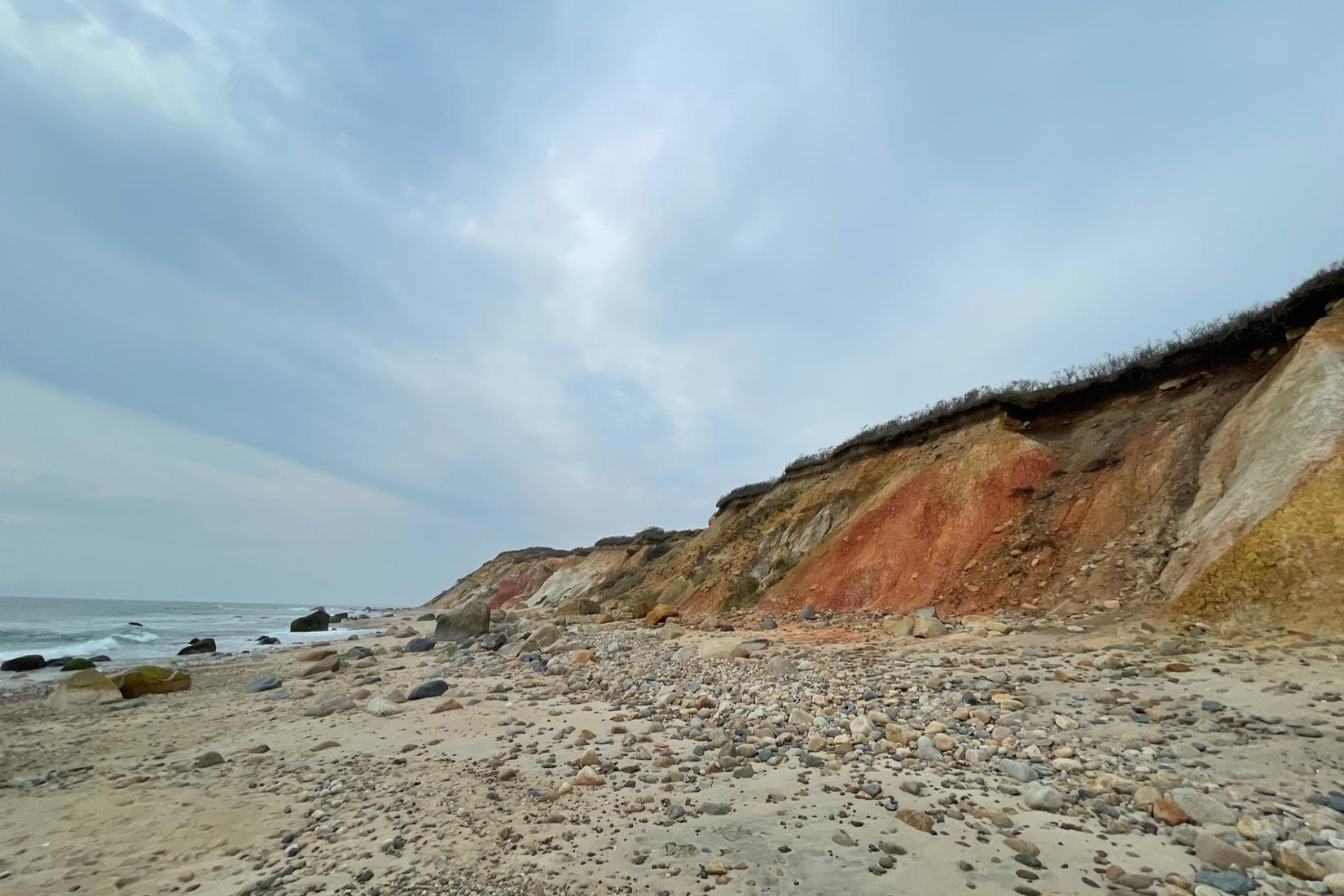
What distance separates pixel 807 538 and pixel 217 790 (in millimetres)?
19522

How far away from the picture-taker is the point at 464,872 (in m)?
4.13

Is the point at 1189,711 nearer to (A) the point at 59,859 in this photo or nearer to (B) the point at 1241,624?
(B) the point at 1241,624

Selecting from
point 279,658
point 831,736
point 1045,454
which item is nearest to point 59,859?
point 831,736

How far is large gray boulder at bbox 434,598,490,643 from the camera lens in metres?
21.6

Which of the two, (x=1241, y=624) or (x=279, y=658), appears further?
(x=279, y=658)

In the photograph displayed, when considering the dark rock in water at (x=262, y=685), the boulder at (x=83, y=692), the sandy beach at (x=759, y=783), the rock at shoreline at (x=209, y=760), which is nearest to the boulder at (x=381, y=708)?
the sandy beach at (x=759, y=783)

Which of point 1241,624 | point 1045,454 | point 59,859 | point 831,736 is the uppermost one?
point 1045,454

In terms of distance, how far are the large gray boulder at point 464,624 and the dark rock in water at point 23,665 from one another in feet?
40.9

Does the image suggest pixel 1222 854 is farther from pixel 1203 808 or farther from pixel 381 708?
pixel 381 708

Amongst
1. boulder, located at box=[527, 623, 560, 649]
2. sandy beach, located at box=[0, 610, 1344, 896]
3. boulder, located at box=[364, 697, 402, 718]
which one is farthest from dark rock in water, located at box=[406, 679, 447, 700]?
boulder, located at box=[527, 623, 560, 649]

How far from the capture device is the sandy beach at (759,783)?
395cm

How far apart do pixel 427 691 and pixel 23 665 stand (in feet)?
62.7

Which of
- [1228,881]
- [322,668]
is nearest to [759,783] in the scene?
[1228,881]

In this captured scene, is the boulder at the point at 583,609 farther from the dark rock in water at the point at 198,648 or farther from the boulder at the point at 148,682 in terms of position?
the boulder at the point at 148,682
